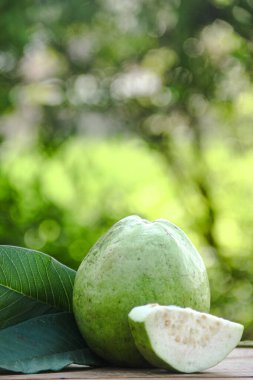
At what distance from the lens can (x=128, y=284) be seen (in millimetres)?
1639

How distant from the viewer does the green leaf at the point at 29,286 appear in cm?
174

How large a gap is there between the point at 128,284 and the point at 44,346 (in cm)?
21

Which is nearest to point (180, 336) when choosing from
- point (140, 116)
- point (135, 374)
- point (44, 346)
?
point (135, 374)

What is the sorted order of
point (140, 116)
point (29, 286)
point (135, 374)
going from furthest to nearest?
point (140, 116)
point (29, 286)
point (135, 374)

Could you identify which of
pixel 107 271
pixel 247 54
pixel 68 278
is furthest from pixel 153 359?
pixel 247 54

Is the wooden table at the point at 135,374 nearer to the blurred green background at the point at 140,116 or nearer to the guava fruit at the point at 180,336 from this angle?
the guava fruit at the point at 180,336

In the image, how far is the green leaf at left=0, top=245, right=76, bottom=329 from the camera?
1.74 meters

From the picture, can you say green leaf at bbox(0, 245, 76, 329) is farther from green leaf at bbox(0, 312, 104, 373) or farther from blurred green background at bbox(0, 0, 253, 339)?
blurred green background at bbox(0, 0, 253, 339)

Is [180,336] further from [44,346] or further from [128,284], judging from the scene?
[44,346]

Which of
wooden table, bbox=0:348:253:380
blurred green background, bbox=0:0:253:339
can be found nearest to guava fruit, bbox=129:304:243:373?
wooden table, bbox=0:348:253:380

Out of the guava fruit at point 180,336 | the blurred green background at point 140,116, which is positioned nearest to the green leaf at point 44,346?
the guava fruit at point 180,336

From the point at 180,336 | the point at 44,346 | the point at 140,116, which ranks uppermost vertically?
the point at 180,336

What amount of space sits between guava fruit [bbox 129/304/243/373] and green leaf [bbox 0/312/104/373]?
0.17 metres

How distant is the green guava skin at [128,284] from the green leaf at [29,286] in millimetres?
85
